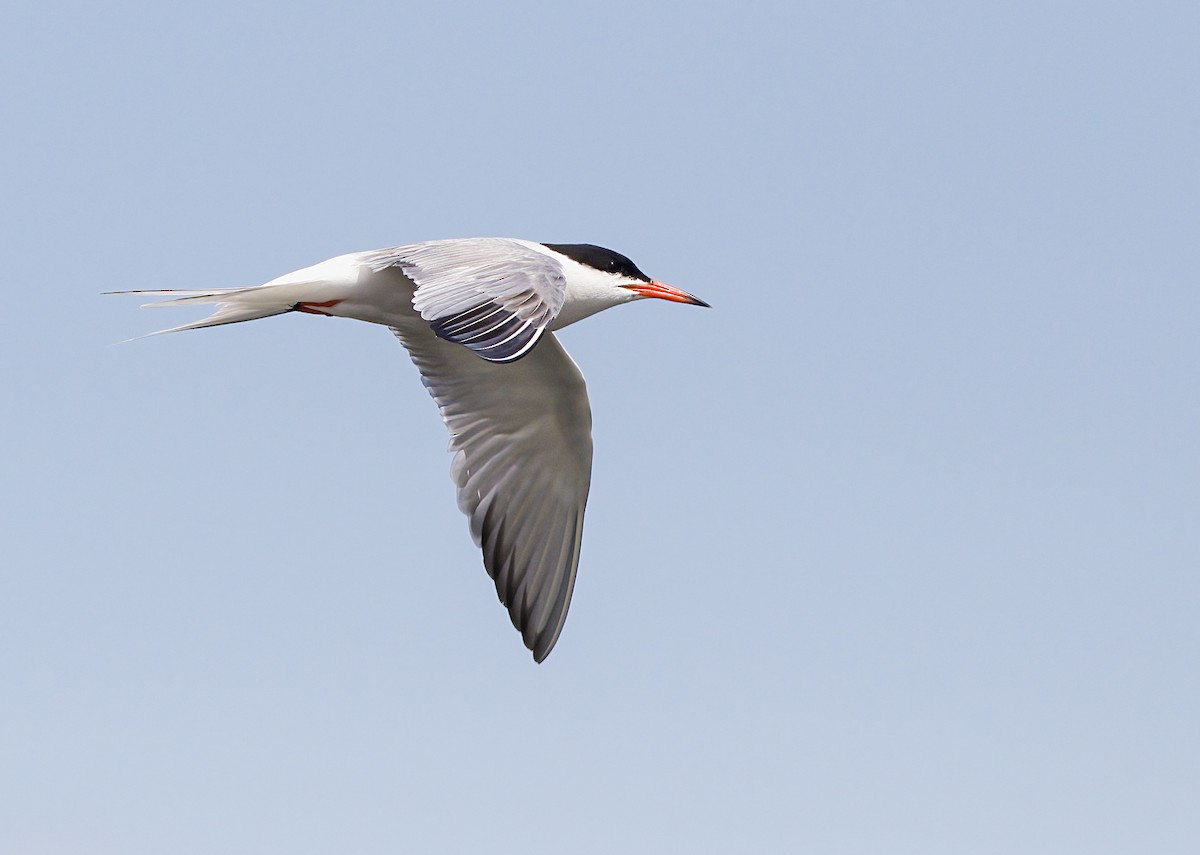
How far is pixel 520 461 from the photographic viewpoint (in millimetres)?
10391

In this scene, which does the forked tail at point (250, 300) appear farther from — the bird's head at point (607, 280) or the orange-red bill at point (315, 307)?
the bird's head at point (607, 280)

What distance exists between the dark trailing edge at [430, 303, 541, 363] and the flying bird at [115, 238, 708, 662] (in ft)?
5.49

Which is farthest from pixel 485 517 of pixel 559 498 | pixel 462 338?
pixel 462 338

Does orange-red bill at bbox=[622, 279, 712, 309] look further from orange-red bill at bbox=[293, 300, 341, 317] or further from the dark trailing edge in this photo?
the dark trailing edge

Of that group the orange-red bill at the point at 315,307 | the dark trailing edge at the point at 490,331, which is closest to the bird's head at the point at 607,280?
the orange-red bill at the point at 315,307

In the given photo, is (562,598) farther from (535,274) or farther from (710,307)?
(535,274)

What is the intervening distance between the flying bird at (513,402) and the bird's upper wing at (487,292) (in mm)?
486

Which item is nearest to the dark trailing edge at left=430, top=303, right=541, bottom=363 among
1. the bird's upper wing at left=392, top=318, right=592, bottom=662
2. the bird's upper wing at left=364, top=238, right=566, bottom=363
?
the bird's upper wing at left=364, top=238, right=566, bottom=363

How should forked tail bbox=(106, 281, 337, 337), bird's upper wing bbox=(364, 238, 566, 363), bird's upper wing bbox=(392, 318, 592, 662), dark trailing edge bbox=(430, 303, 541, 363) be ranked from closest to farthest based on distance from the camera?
dark trailing edge bbox=(430, 303, 541, 363)
bird's upper wing bbox=(364, 238, 566, 363)
forked tail bbox=(106, 281, 337, 337)
bird's upper wing bbox=(392, 318, 592, 662)

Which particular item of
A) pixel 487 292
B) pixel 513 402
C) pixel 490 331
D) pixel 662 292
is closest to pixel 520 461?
pixel 513 402

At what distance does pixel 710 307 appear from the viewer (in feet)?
30.8

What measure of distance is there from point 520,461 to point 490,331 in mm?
3695

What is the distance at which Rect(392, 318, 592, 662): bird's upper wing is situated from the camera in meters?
10.1

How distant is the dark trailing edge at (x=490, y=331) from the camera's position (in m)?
6.53
